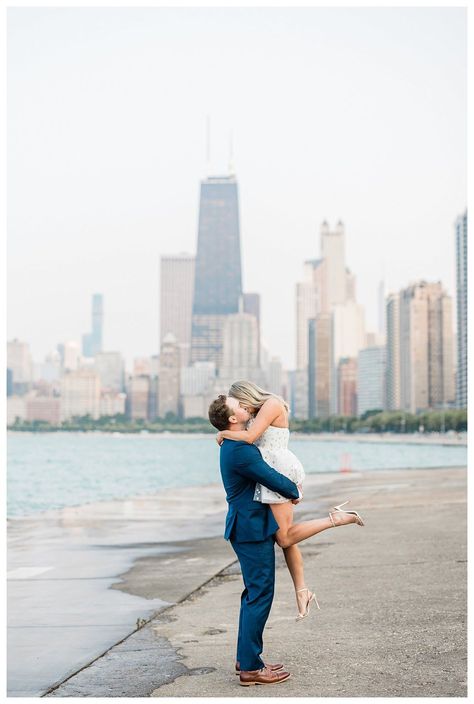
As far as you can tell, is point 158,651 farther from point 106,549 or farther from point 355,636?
point 106,549

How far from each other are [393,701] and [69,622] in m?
3.75

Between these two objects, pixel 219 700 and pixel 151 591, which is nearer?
pixel 219 700

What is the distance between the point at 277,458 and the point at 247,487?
25 cm

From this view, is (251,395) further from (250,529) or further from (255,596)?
(255,596)

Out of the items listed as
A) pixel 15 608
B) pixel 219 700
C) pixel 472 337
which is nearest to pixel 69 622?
pixel 15 608

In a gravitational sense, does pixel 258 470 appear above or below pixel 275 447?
below

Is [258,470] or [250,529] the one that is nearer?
[258,470]

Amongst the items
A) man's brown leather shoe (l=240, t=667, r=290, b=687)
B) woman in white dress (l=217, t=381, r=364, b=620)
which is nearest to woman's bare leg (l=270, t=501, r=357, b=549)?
woman in white dress (l=217, t=381, r=364, b=620)

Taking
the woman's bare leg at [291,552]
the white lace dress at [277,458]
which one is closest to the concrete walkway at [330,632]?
the woman's bare leg at [291,552]

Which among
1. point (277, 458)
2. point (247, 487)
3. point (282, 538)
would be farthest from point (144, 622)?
point (277, 458)

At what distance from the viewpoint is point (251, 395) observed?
6.29 meters

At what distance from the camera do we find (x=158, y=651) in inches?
282

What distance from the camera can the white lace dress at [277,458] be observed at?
6.19m

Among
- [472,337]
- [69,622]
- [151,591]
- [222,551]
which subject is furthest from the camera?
[222,551]
